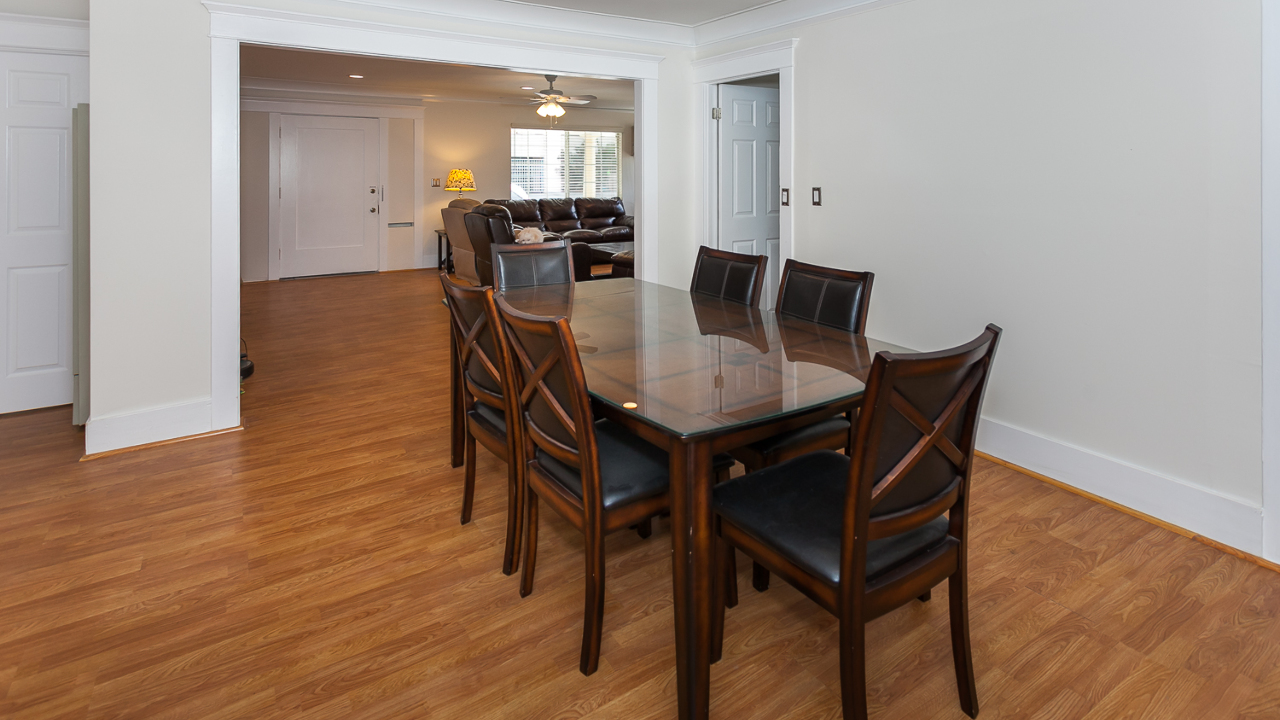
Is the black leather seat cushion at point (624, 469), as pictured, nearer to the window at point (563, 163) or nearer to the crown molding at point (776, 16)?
the crown molding at point (776, 16)

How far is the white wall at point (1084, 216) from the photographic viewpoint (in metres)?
2.37

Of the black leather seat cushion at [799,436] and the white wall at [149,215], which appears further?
the white wall at [149,215]

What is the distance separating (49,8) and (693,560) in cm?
407

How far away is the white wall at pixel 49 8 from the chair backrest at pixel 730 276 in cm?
322

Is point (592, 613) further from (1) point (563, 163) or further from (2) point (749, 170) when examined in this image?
(1) point (563, 163)

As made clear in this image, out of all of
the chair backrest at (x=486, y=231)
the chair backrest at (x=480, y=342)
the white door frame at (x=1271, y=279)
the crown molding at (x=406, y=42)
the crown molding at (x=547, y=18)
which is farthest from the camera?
the chair backrest at (x=486, y=231)

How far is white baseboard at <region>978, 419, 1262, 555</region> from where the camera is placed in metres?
2.39

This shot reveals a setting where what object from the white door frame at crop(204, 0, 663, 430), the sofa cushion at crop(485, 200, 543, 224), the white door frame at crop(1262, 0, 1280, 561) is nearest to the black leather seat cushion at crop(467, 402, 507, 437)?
the white door frame at crop(204, 0, 663, 430)

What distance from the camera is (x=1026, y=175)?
2941mm

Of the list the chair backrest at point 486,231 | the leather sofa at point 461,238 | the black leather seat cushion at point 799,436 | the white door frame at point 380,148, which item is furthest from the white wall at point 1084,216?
the white door frame at point 380,148

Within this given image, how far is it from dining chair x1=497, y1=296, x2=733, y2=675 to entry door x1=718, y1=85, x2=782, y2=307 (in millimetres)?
3060

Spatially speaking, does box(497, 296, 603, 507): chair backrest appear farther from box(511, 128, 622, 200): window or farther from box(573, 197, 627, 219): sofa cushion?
box(511, 128, 622, 200): window

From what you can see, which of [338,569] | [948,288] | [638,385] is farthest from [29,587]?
[948,288]

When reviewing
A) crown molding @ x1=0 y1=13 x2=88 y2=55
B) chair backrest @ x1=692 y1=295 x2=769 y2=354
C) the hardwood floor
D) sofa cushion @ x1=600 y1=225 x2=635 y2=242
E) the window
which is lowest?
the hardwood floor
